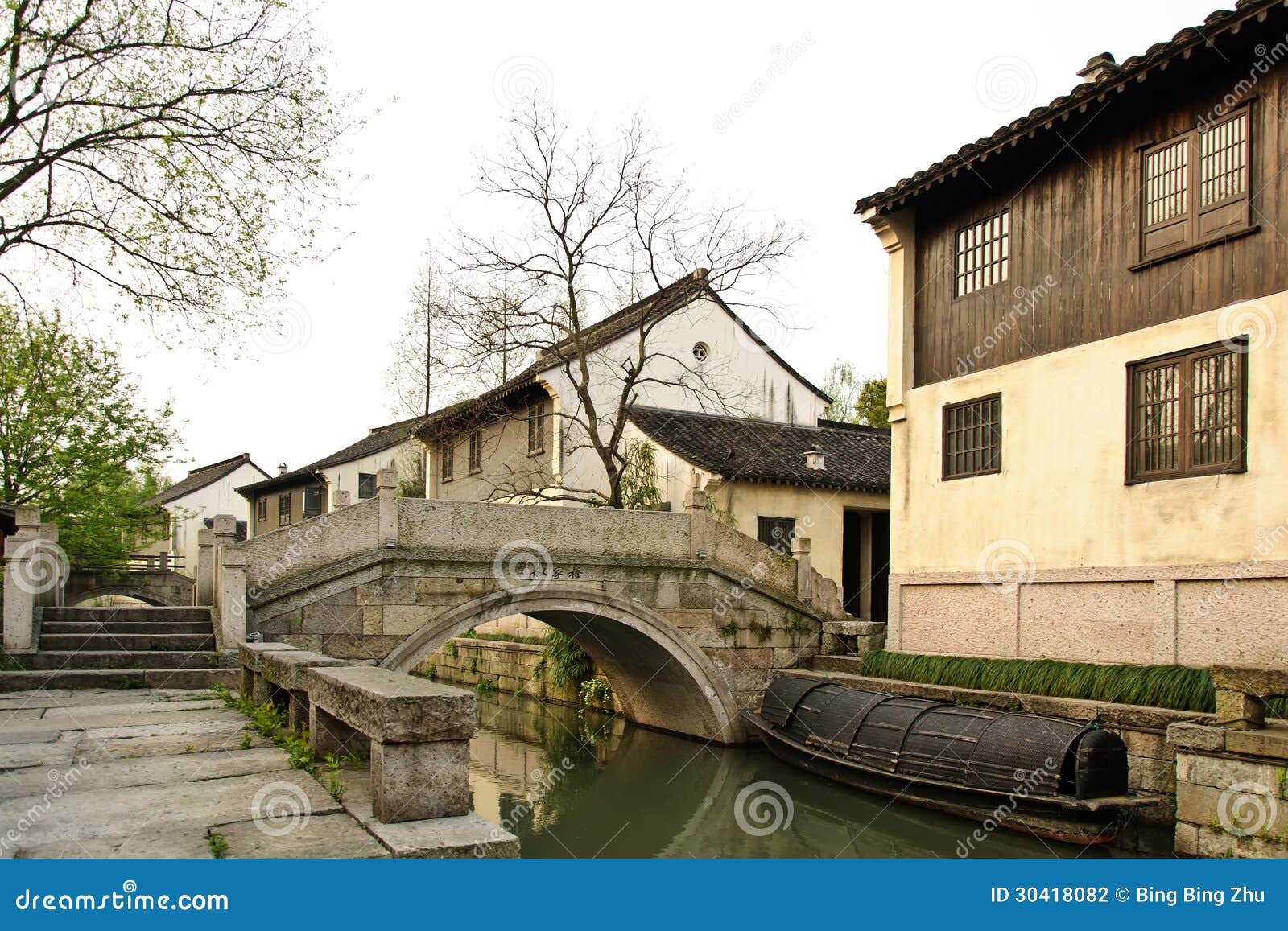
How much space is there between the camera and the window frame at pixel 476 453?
2452cm

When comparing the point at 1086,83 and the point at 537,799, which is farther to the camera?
the point at 537,799

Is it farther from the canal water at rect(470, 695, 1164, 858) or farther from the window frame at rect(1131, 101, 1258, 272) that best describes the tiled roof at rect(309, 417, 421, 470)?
the window frame at rect(1131, 101, 1258, 272)

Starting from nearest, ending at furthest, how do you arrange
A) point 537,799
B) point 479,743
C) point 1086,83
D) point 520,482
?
point 1086,83 < point 537,799 < point 479,743 < point 520,482

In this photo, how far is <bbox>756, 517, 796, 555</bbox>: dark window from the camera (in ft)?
61.8

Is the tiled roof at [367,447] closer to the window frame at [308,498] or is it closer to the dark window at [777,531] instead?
the window frame at [308,498]

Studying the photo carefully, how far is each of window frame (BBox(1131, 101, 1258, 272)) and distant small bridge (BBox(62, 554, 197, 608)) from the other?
18.0m

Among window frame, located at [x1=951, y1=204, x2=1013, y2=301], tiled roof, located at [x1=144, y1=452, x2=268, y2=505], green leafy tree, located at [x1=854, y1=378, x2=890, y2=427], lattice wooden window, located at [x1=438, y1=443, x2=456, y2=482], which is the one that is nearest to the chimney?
window frame, located at [x1=951, y1=204, x2=1013, y2=301]

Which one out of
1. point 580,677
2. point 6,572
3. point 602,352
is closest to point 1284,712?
point 6,572

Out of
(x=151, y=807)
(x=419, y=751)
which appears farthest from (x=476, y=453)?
(x=419, y=751)

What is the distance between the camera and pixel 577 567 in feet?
44.9

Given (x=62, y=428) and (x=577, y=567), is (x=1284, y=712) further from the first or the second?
(x=62, y=428)

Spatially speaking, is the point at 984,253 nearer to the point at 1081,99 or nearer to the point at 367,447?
the point at 1081,99

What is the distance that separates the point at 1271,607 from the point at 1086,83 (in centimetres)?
543

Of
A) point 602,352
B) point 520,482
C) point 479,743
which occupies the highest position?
point 602,352
